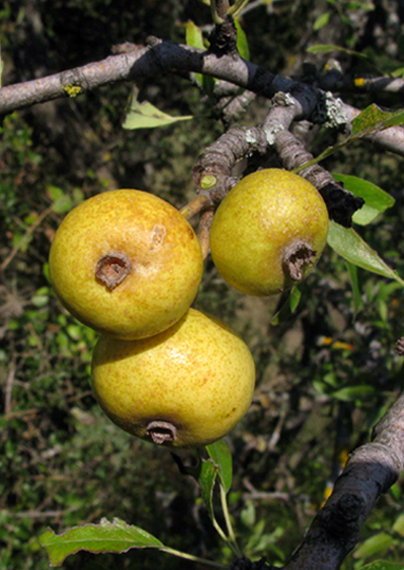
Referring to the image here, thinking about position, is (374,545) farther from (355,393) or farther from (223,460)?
(223,460)

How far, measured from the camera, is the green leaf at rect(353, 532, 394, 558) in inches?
96.7

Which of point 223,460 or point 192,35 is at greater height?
point 192,35

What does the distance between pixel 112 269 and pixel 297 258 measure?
15.5 inches

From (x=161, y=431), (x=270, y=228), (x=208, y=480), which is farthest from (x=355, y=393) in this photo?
(x=270, y=228)

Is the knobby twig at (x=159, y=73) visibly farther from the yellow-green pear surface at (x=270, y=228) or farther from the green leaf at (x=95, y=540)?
the green leaf at (x=95, y=540)

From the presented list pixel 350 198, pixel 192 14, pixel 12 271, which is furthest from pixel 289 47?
pixel 350 198

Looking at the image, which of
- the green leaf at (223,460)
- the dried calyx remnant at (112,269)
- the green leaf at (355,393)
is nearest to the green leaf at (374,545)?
the green leaf at (355,393)

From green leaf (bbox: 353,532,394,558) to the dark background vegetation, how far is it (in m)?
0.01

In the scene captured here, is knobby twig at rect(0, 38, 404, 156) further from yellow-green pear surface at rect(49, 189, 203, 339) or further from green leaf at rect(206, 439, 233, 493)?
green leaf at rect(206, 439, 233, 493)

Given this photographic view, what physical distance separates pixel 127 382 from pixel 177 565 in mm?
3004

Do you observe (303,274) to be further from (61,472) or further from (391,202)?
(61,472)

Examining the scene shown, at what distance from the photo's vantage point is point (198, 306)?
4684 millimetres

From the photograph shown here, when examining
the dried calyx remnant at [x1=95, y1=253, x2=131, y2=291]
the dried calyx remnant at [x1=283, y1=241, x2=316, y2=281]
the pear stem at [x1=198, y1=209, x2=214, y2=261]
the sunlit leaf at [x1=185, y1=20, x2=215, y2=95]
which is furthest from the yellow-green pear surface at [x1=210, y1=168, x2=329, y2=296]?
the sunlit leaf at [x1=185, y1=20, x2=215, y2=95]

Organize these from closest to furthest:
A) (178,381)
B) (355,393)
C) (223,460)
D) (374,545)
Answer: (178,381)
(223,460)
(374,545)
(355,393)
